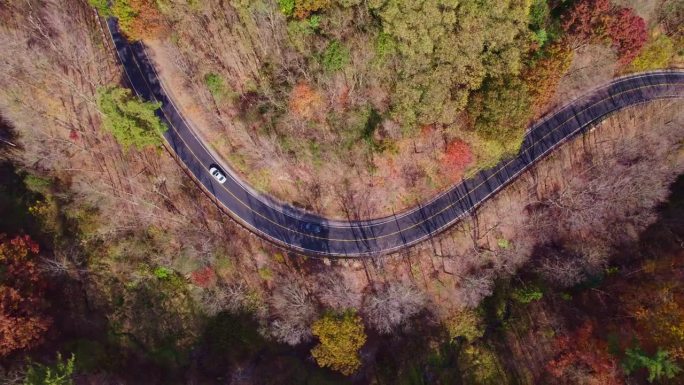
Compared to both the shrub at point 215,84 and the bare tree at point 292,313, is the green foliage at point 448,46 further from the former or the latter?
the bare tree at point 292,313

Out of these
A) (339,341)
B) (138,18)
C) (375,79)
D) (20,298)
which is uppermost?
(138,18)

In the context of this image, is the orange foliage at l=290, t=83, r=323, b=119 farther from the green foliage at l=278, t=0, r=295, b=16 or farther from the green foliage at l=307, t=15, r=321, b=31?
the green foliage at l=278, t=0, r=295, b=16

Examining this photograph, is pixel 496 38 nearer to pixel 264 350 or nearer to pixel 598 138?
pixel 598 138

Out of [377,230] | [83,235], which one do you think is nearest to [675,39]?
[377,230]

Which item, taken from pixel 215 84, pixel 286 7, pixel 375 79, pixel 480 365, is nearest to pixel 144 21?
pixel 215 84

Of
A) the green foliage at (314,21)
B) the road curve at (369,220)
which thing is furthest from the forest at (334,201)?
the road curve at (369,220)

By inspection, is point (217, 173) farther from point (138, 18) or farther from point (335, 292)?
point (335, 292)
